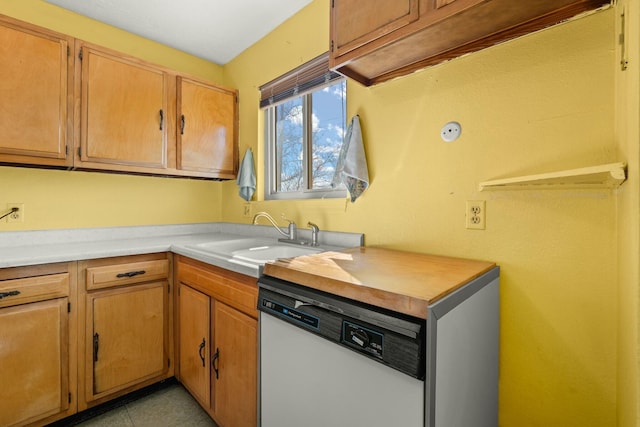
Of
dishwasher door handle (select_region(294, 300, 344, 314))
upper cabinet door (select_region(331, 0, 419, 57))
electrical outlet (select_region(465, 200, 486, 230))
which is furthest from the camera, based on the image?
electrical outlet (select_region(465, 200, 486, 230))

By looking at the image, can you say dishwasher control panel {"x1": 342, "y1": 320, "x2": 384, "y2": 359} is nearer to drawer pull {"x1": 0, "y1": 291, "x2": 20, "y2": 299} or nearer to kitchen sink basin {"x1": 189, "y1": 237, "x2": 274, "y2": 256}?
kitchen sink basin {"x1": 189, "y1": 237, "x2": 274, "y2": 256}

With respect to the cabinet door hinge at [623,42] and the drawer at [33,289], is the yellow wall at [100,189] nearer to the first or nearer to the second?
the drawer at [33,289]

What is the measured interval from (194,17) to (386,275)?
6.87 ft

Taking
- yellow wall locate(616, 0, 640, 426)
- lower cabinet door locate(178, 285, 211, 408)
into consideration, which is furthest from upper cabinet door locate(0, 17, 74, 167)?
yellow wall locate(616, 0, 640, 426)

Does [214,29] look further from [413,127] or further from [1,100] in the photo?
[413,127]

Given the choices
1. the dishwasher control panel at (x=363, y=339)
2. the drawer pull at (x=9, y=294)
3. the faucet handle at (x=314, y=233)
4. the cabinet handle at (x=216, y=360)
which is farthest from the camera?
the faucet handle at (x=314, y=233)

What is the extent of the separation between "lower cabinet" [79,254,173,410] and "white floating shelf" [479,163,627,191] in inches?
72.4

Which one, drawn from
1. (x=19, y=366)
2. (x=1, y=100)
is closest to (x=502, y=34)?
(x=1, y=100)

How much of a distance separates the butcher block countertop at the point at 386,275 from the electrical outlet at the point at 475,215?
14 cm

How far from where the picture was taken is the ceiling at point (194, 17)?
72.0 inches

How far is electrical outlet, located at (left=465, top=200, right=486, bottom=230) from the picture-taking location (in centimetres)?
116

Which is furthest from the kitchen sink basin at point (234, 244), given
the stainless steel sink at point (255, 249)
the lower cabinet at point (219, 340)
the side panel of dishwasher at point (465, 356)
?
the side panel of dishwasher at point (465, 356)

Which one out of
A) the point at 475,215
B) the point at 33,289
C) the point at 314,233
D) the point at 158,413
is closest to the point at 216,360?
the point at 158,413

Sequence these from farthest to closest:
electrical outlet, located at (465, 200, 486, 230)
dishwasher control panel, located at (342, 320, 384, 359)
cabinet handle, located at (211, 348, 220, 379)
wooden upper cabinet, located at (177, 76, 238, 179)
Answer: wooden upper cabinet, located at (177, 76, 238, 179), cabinet handle, located at (211, 348, 220, 379), electrical outlet, located at (465, 200, 486, 230), dishwasher control panel, located at (342, 320, 384, 359)
